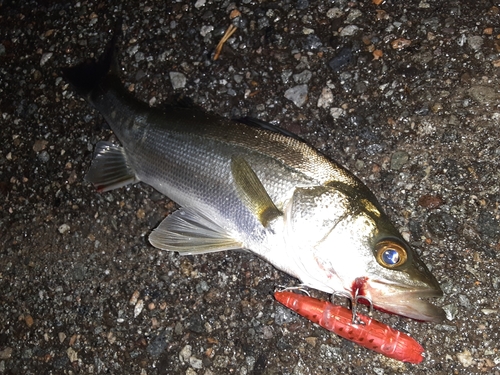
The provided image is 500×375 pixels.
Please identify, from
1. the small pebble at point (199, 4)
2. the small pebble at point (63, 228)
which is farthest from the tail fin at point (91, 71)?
the small pebble at point (63, 228)

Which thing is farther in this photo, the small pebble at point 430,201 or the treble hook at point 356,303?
the small pebble at point 430,201

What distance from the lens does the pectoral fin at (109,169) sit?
126 inches

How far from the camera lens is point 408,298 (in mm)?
2295

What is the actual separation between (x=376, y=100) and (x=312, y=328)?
1507mm

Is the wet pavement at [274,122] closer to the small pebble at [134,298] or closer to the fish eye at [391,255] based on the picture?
the small pebble at [134,298]

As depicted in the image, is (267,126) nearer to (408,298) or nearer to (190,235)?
(190,235)

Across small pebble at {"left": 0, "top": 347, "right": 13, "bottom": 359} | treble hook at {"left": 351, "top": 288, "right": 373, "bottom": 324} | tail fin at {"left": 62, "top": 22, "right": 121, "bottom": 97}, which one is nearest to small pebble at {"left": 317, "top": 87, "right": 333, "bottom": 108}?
treble hook at {"left": 351, "top": 288, "right": 373, "bottom": 324}

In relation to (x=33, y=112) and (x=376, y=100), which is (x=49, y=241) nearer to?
(x=33, y=112)

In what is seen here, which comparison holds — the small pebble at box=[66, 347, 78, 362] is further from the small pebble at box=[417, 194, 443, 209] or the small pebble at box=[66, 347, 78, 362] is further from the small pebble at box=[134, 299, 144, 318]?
the small pebble at box=[417, 194, 443, 209]

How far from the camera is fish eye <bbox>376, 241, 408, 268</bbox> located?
231 cm

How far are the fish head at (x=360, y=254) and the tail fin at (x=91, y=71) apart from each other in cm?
191

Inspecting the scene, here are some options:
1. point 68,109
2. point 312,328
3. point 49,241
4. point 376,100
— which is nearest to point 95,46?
point 68,109

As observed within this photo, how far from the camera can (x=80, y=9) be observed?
4031mm

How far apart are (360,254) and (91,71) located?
2.55 metres
